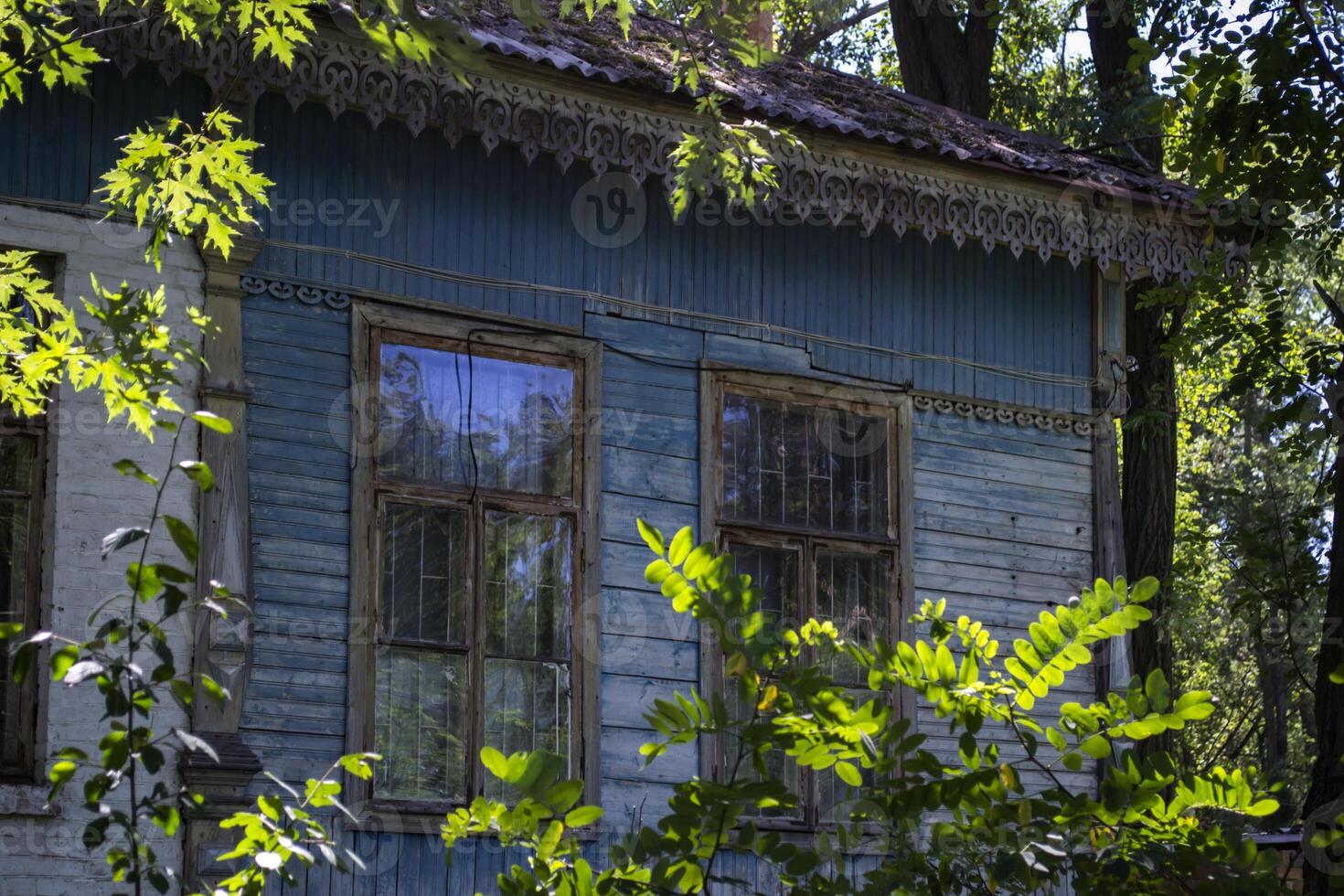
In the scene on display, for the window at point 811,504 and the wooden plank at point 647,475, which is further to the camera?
the window at point 811,504

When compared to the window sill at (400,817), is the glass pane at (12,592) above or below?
above

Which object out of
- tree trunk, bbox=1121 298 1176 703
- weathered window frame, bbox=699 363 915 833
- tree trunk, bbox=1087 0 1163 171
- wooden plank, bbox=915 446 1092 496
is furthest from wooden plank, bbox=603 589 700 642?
tree trunk, bbox=1087 0 1163 171

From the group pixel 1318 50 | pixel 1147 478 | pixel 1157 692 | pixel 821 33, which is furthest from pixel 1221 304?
pixel 821 33

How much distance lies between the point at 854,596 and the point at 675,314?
5.46 feet

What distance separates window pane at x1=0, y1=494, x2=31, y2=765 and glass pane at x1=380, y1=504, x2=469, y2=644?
1452 mm

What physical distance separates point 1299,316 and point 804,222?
67.3 feet

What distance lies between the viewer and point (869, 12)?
19250 mm

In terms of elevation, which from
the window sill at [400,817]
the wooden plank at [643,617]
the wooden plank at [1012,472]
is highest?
the wooden plank at [1012,472]

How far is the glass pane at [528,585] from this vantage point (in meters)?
7.39

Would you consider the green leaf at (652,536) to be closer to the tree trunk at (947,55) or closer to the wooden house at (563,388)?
the wooden house at (563,388)

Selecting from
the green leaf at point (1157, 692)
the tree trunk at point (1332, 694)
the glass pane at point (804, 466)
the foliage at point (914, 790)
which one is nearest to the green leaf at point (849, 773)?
the foliage at point (914, 790)

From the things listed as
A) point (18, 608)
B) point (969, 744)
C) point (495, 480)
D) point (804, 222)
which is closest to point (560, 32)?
point (804, 222)

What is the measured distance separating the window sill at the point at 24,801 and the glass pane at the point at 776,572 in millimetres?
3363

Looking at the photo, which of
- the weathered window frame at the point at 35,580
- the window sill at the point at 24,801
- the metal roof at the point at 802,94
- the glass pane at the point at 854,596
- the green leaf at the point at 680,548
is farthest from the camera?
the glass pane at the point at 854,596
